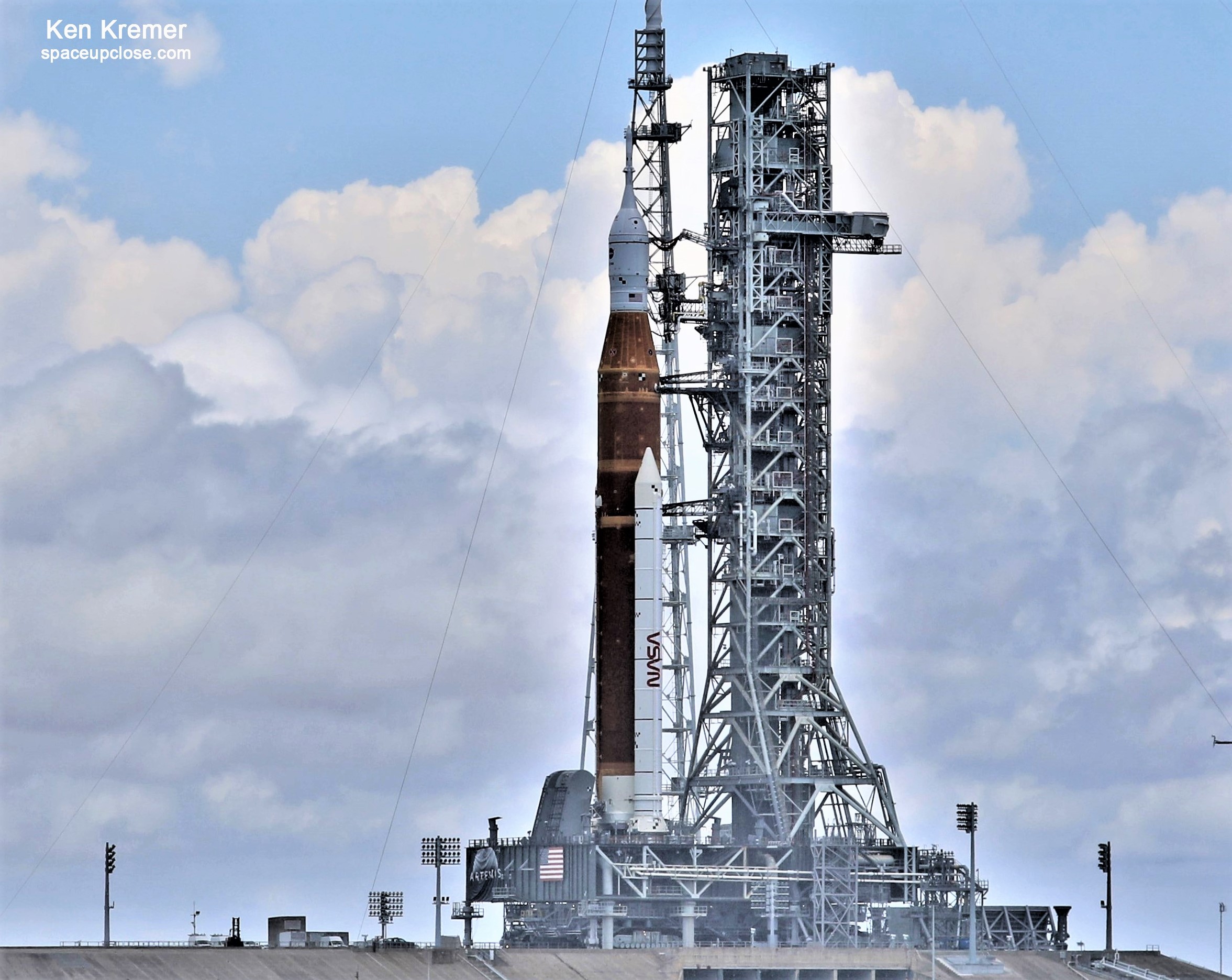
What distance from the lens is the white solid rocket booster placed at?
138250 millimetres

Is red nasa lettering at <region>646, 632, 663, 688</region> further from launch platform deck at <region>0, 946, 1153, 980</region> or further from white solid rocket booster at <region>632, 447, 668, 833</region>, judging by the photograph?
launch platform deck at <region>0, 946, 1153, 980</region>

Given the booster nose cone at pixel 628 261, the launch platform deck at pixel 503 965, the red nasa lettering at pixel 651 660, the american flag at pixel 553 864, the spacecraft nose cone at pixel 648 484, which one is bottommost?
Answer: the launch platform deck at pixel 503 965

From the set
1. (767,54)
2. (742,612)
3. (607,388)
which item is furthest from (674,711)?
(767,54)

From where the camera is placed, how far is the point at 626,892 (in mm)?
136375

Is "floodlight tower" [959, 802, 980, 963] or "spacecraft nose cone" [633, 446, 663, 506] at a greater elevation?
"spacecraft nose cone" [633, 446, 663, 506]

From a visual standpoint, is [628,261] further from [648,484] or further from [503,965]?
[503,965]

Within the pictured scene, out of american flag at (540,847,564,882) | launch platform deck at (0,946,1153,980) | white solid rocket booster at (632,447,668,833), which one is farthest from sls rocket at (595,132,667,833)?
launch platform deck at (0,946,1153,980)

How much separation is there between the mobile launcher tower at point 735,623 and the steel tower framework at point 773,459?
0.32 feet

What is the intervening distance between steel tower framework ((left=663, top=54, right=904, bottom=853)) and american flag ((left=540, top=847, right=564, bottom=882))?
613cm

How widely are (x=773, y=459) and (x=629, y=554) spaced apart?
7.34 meters

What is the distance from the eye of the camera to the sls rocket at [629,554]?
138m

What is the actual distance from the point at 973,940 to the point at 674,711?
1559 cm

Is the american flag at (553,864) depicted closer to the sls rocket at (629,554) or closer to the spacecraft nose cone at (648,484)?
the sls rocket at (629,554)

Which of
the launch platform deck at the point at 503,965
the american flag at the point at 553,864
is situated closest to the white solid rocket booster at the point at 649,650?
the american flag at the point at 553,864
